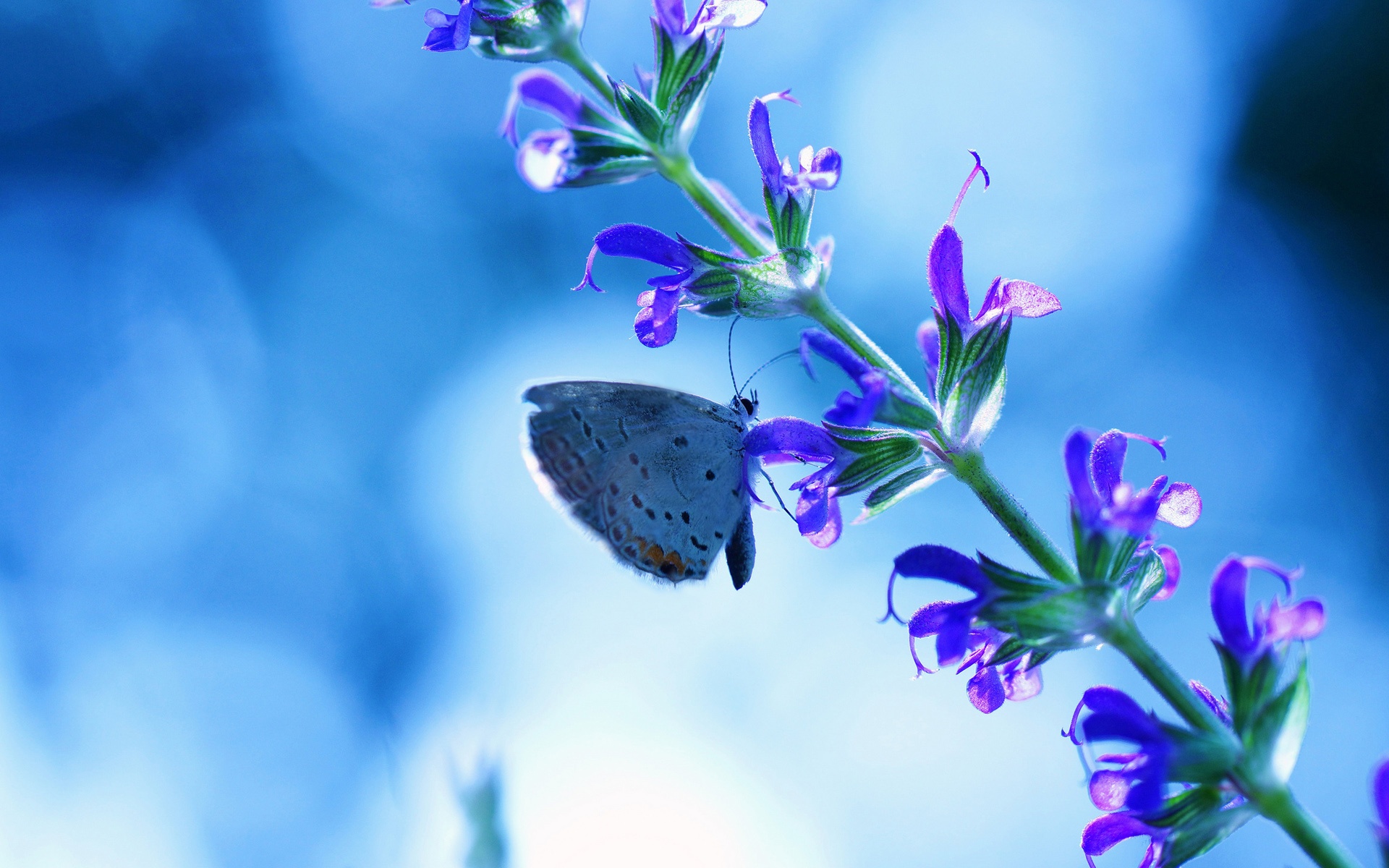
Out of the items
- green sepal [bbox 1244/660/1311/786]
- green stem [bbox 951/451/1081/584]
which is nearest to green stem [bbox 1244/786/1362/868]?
green sepal [bbox 1244/660/1311/786]

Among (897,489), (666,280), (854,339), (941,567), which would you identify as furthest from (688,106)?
(941,567)

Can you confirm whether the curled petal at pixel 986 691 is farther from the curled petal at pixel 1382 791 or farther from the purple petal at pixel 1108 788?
the curled petal at pixel 1382 791

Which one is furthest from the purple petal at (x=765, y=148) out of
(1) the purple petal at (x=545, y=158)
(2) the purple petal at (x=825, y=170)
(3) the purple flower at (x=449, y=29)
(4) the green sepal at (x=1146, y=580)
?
(4) the green sepal at (x=1146, y=580)

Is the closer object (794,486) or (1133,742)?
(1133,742)

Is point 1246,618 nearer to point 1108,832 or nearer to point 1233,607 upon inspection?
point 1233,607

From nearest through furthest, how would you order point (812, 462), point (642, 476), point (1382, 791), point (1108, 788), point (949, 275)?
point (1382, 791)
point (1108, 788)
point (949, 275)
point (812, 462)
point (642, 476)

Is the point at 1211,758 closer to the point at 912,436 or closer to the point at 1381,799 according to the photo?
the point at 1381,799

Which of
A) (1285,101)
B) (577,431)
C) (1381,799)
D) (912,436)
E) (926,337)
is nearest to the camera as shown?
(1381,799)

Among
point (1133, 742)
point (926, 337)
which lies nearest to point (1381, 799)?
point (1133, 742)
